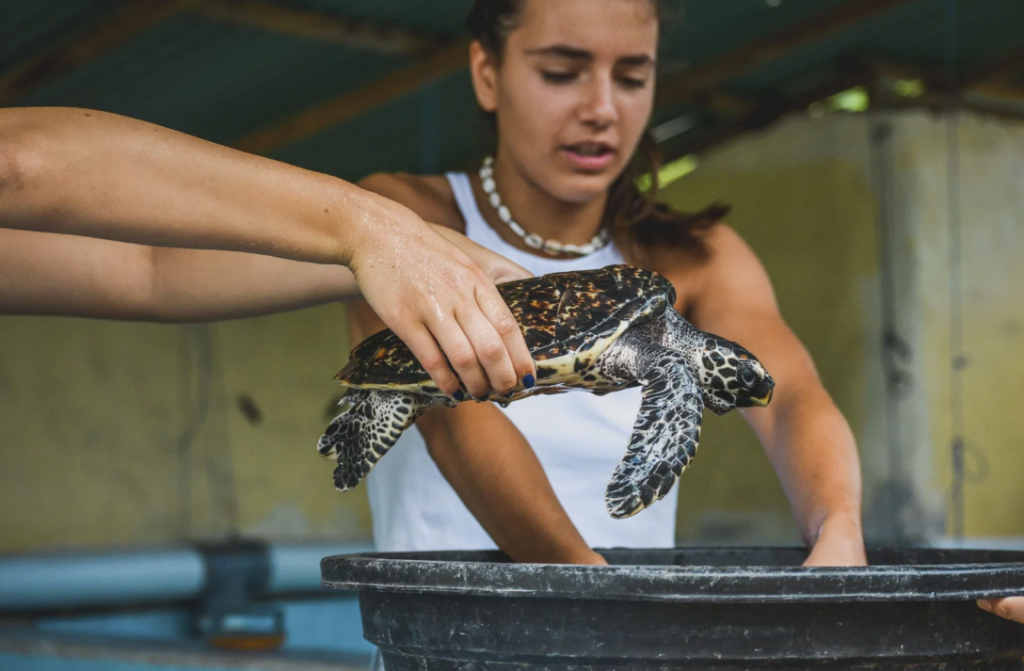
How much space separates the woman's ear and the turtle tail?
23.0 inches

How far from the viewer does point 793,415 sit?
1.28m

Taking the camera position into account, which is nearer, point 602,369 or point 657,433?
point 657,433

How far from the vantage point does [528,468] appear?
3.53 ft

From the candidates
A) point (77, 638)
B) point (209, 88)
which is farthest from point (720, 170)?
point (77, 638)

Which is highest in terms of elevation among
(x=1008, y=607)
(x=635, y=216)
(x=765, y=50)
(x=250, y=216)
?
(x=765, y=50)

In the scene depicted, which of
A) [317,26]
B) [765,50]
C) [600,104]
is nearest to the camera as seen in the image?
[600,104]

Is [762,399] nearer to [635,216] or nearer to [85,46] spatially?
[635,216]

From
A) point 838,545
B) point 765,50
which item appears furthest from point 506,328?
point 765,50

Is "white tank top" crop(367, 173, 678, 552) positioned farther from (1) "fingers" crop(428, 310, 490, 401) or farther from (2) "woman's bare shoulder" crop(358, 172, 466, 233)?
(1) "fingers" crop(428, 310, 490, 401)

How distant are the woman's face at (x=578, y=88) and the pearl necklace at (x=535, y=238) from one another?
0.26 ft

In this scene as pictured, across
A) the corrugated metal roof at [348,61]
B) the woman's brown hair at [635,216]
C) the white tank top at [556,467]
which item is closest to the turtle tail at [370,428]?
the white tank top at [556,467]

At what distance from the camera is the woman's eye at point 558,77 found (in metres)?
1.28

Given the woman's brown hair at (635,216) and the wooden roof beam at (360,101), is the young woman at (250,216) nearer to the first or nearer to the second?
the woman's brown hair at (635,216)

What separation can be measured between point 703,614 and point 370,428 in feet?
1.14
